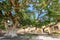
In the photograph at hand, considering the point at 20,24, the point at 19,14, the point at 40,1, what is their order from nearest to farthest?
the point at 40,1 → the point at 19,14 → the point at 20,24

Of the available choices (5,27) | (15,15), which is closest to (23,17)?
(15,15)

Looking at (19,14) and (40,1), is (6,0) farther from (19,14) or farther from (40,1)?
(40,1)

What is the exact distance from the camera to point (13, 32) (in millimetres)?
11102

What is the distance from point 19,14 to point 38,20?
3.88ft

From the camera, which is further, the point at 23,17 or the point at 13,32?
the point at 13,32

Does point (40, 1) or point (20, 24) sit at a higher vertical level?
point (40, 1)

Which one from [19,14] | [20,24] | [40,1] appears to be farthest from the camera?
[20,24]

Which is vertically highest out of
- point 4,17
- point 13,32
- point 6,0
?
point 6,0

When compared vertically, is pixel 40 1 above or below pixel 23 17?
above

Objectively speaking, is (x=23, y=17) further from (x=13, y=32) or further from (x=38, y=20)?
(x=13, y=32)

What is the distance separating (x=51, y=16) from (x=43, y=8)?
673mm

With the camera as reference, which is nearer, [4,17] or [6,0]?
[6,0]

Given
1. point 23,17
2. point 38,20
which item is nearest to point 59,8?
point 38,20

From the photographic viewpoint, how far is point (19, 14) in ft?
31.2
